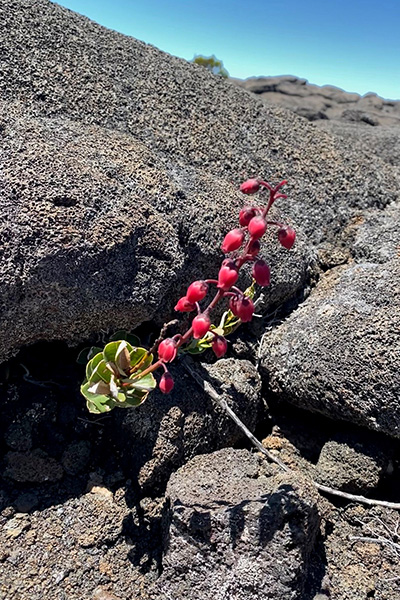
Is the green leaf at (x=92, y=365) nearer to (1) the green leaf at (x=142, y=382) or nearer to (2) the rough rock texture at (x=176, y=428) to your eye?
(1) the green leaf at (x=142, y=382)

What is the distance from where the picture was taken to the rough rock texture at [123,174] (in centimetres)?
175

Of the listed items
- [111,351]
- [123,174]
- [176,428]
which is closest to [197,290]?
[111,351]

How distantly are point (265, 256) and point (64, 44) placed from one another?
4.61ft

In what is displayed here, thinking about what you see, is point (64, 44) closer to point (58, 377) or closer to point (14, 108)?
point (14, 108)

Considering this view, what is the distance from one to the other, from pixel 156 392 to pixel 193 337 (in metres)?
0.32

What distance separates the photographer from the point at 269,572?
156 centimetres

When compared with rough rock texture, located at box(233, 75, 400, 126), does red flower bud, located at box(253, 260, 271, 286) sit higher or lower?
lower

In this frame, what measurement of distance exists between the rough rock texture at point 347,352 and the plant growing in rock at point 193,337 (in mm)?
287

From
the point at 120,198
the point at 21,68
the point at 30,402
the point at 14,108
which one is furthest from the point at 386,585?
the point at 21,68

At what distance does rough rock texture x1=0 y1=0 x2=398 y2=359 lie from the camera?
175cm

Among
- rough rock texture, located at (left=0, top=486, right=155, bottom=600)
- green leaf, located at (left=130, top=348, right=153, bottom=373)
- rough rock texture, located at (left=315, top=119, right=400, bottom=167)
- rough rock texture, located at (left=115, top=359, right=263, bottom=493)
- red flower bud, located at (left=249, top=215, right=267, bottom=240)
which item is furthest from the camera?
rough rock texture, located at (left=315, top=119, right=400, bottom=167)

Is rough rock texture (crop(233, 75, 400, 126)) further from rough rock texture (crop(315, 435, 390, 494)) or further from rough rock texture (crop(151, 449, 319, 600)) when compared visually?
rough rock texture (crop(151, 449, 319, 600))

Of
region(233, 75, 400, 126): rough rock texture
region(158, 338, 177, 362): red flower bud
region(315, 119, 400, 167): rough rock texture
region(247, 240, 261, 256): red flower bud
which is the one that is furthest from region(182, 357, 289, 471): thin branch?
region(233, 75, 400, 126): rough rock texture

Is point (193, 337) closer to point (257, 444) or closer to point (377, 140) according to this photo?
point (257, 444)
